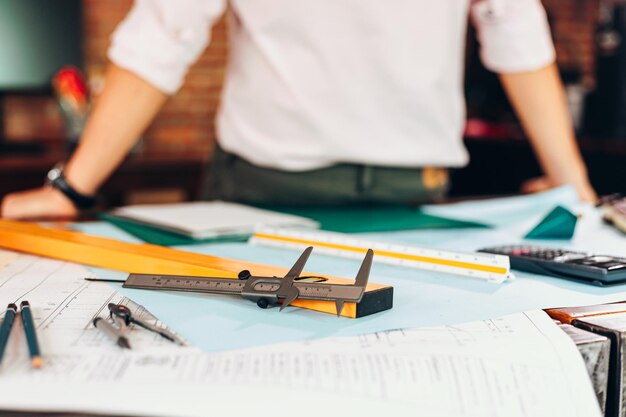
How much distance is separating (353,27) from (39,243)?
2.04 feet

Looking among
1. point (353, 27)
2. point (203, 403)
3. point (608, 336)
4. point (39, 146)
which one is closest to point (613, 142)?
point (353, 27)

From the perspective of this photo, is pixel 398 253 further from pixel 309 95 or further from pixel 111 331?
pixel 309 95

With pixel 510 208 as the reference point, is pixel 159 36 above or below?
above

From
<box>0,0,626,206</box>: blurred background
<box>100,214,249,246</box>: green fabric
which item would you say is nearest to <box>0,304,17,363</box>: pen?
<box>100,214,249,246</box>: green fabric

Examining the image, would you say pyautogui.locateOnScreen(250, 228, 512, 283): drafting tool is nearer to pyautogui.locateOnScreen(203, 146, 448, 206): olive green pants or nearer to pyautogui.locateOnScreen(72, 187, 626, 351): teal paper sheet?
pyautogui.locateOnScreen(72, 187, 626, 351): teal paper sheet

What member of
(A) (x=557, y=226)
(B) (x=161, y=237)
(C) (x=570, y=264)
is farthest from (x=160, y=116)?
(C) (x=570, y=264)

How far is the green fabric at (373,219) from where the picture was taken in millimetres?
1025

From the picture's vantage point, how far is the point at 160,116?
11.8 feet

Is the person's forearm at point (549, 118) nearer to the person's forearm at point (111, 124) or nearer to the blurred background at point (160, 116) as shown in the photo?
the person's forearm at point (111, 124)

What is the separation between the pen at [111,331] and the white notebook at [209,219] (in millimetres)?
363

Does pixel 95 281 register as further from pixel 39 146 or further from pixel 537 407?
pixel 39 146

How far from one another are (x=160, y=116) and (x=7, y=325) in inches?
124

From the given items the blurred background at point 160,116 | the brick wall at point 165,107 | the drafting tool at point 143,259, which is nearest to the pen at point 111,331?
the drafting tool at point 143,259

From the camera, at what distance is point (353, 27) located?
3.95 feet
